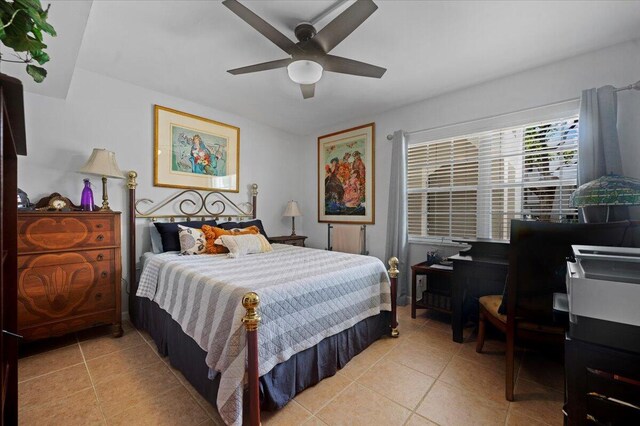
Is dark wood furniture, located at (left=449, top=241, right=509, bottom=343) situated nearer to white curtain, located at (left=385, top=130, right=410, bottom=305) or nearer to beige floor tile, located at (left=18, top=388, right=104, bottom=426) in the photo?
→ white curtain, located at (left=385, top=130, right=410, bottom=305)

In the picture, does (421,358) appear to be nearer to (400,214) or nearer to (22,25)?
(400,214)

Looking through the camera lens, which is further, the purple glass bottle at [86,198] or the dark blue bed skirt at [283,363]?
the purple glass bottle at [86,198]

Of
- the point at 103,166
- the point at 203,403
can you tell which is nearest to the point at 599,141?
the point at 203,403

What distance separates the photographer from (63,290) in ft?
7.09

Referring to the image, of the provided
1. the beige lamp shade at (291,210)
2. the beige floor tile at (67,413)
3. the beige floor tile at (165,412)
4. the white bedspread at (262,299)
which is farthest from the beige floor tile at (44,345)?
the beige lamp shade at (291,210)

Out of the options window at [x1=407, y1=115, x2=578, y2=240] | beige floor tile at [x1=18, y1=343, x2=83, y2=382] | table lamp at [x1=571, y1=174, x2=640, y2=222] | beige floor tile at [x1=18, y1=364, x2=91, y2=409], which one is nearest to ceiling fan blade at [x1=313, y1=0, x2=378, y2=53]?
table lamp at [x1=571, y1=174, x2=640, y2=222]

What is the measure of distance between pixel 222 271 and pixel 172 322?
1.80 feet

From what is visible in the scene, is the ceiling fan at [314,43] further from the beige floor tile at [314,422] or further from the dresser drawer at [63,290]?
the beige floor tile at [314,422]

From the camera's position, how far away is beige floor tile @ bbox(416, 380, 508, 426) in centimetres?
148

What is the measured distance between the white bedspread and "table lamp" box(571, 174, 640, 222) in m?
1.56

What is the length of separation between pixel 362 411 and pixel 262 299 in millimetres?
889

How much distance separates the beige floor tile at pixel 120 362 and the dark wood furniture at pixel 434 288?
8.07ft

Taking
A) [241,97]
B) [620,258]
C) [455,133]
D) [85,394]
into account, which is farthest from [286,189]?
[620,258]

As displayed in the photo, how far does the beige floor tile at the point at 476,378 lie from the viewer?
1.71m
